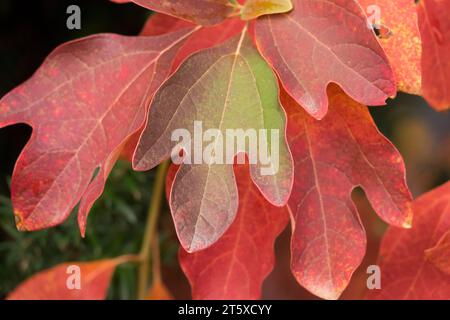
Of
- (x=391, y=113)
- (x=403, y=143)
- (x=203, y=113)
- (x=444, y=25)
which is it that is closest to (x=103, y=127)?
(x=203, y=113)

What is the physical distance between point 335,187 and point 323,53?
0.42ft

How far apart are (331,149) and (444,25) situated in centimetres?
18

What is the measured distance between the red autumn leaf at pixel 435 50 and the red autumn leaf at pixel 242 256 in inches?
8.3

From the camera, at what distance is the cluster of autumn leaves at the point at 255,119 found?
576 millimetres

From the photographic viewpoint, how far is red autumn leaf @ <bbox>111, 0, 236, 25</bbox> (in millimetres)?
598

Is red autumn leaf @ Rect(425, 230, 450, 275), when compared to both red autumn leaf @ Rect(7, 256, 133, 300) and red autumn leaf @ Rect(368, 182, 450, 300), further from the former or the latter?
red autumn leaf @ Rect(7, 256, 133, 300)

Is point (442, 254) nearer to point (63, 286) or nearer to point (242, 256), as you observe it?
point (242, 256)

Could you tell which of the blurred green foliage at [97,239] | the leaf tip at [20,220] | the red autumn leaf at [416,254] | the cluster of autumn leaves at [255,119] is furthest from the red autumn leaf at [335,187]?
the blurred green foliage at [97,239]

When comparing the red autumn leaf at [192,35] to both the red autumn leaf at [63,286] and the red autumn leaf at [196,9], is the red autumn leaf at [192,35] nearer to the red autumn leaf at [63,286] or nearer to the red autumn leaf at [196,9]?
the red autumn leaf at [196,9]

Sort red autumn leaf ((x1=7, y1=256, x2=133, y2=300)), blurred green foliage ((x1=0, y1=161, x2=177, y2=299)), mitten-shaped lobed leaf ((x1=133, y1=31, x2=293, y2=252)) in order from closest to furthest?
mitten-shaped lobed leaf ((x1=133, y1=31, x2=293, y2=252))
red autumn leaf ((x1=7, y1=256, x2=133, y2=300))
blurred green foliage ((x1=0, y1=161, x2=177, y2=299))

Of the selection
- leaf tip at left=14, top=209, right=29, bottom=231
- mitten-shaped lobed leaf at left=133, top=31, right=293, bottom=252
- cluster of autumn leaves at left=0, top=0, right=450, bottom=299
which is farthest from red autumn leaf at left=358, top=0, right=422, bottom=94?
leaf tip at left=14, top=209, right=29, bottom=231

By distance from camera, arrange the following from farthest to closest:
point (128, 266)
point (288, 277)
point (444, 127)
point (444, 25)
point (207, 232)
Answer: point (444, 127) < point (288, 277) < point (128, 266) < point (444, 25) < point (207, 232)

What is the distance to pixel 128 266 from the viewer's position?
1024 millimetres

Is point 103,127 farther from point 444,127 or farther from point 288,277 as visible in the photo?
point 444,127
